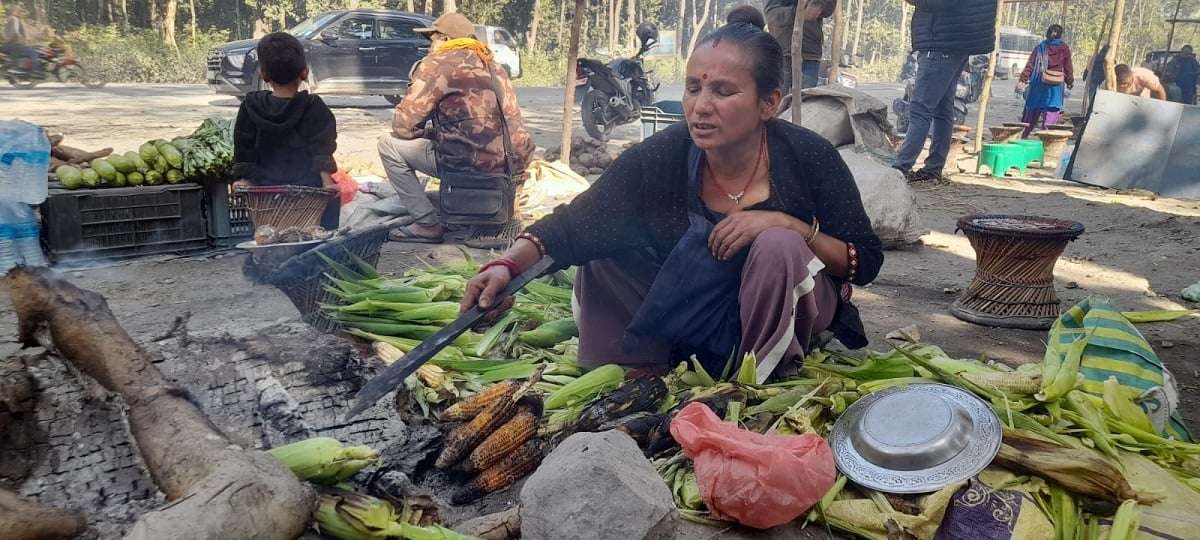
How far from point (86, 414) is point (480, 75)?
398 centimetres

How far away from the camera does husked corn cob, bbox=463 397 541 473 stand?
2424 millimetres

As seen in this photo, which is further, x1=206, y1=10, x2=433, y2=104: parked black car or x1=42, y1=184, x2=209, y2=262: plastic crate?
x1=206, y1=10, x2=433, y2=104: parked black car

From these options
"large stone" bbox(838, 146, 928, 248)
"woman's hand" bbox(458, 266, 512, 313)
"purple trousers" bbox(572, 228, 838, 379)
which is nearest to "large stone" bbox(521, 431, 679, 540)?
"woman's hand" bbox(458, 266, 512, 313)

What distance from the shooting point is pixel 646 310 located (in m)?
2.87

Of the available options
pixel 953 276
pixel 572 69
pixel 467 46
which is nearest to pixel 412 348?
pixel 467 46

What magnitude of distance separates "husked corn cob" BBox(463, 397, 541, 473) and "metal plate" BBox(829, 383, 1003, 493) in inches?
35.3

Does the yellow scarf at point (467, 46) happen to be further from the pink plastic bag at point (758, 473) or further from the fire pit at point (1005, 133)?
the fire pit at point (1005, 133)

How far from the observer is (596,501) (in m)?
1.81

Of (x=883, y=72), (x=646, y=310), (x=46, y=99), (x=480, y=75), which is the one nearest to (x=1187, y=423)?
(x=646, y=310)

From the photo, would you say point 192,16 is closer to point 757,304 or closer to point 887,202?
point 887,202

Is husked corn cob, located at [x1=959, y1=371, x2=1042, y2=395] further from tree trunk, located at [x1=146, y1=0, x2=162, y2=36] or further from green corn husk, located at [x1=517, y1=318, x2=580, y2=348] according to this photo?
tree trunk, located at [x1=146, y1=0, x2=162, y2=36]

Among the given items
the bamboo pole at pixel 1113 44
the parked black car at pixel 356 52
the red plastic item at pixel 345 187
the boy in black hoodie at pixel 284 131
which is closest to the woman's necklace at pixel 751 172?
the boy in black hoodie at pixel 284 131

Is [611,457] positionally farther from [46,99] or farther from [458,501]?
[46,99]

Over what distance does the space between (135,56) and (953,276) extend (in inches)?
907
